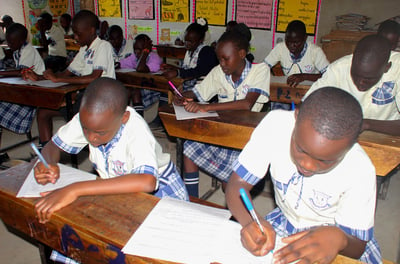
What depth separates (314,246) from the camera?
2.96 ft

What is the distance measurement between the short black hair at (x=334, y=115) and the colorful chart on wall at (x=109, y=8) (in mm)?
7750

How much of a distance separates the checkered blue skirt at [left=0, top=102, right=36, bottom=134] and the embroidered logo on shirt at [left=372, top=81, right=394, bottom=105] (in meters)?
3.06

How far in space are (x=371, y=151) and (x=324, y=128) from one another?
949 mm

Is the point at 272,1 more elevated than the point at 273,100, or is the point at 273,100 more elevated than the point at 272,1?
the point at 272,1

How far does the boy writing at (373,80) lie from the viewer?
1895mm

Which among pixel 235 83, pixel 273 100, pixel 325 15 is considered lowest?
pixel 273 100

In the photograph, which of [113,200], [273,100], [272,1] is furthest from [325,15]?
[113,200]

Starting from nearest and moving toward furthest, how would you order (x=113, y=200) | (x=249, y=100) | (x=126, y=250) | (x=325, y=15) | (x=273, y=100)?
(x=126, y=250) < (x=113, y=200) < (x=249, y=100) < (x=273, y=100) < (x=325, y=15)

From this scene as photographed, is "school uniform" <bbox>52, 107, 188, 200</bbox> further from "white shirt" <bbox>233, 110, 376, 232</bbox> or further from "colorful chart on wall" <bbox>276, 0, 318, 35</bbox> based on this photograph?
"colorful chart on wall" <bbox>276, 0, 318, 35</bbox>

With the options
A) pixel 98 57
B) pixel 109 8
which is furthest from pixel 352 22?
pixel 109 8

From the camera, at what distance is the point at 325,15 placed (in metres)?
5.39

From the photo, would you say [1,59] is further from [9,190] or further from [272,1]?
[272,1]

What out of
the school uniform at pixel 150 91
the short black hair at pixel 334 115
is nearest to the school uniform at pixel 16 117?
the school uniform at pixel 150 91

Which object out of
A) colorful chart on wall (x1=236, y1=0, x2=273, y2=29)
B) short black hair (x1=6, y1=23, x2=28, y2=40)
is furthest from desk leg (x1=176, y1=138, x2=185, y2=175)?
colorful chart on wall (x1=236, y1=0, x2=273, y2=29)
